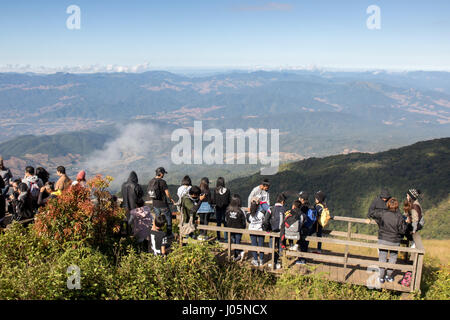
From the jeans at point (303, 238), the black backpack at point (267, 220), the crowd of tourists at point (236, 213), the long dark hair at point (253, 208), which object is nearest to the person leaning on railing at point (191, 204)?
the crowd of tourists at point (236, 213)

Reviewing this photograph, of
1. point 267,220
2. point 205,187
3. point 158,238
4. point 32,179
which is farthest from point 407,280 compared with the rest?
point 32,179

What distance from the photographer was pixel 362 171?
Result: 383 feet

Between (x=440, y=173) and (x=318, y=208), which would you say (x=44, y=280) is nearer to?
(x=318, y=208)

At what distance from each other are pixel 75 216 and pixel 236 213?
435 centimetres

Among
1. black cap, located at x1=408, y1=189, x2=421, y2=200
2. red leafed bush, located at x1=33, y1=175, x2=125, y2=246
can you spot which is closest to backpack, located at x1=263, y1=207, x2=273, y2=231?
black cap, located at x1=408, y1=189, x2=421, y2=200

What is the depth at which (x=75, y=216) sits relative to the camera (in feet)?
28.5

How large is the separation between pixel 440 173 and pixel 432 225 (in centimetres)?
3639

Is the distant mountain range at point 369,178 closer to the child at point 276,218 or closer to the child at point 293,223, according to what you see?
the child at point 276,218

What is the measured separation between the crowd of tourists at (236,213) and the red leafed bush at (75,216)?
0.81 metres

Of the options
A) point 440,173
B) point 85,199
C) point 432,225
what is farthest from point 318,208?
point 440,173

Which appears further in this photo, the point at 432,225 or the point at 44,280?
the point at 432,225

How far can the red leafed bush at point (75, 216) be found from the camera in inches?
337

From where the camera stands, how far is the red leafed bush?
8.56 meters
